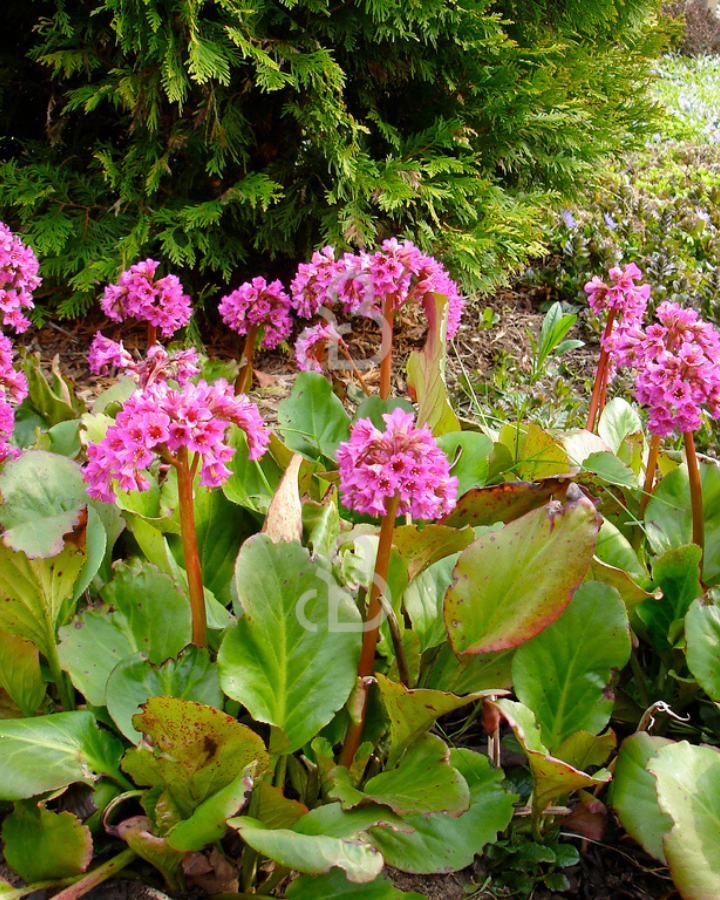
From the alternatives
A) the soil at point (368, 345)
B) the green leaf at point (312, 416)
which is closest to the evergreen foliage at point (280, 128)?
the soil at point (368, 345)

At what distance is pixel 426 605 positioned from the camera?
1.50 metres

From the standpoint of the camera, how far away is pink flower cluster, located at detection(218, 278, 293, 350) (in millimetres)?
2180

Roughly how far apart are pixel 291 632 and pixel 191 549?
226 mm

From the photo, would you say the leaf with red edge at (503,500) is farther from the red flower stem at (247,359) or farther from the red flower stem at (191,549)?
the red flower stem at (247,359)

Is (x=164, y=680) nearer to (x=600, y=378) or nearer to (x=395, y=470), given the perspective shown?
(x=395, y=470)

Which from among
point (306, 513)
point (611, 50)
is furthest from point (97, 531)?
point (611, 50)

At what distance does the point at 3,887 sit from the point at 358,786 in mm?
582

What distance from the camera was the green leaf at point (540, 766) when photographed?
3.54 feet

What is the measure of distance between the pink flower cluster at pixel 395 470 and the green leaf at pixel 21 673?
2.15 feet

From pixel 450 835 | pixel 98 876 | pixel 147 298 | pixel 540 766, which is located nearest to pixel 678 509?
pixel 540 766

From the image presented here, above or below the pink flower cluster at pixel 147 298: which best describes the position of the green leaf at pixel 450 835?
below

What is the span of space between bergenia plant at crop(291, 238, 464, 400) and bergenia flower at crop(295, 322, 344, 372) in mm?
11

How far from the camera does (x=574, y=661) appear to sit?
132 centimetres

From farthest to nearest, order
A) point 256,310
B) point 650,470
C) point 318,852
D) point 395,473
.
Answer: point 256,310
point 650,470
point 395,473
point 318,852
